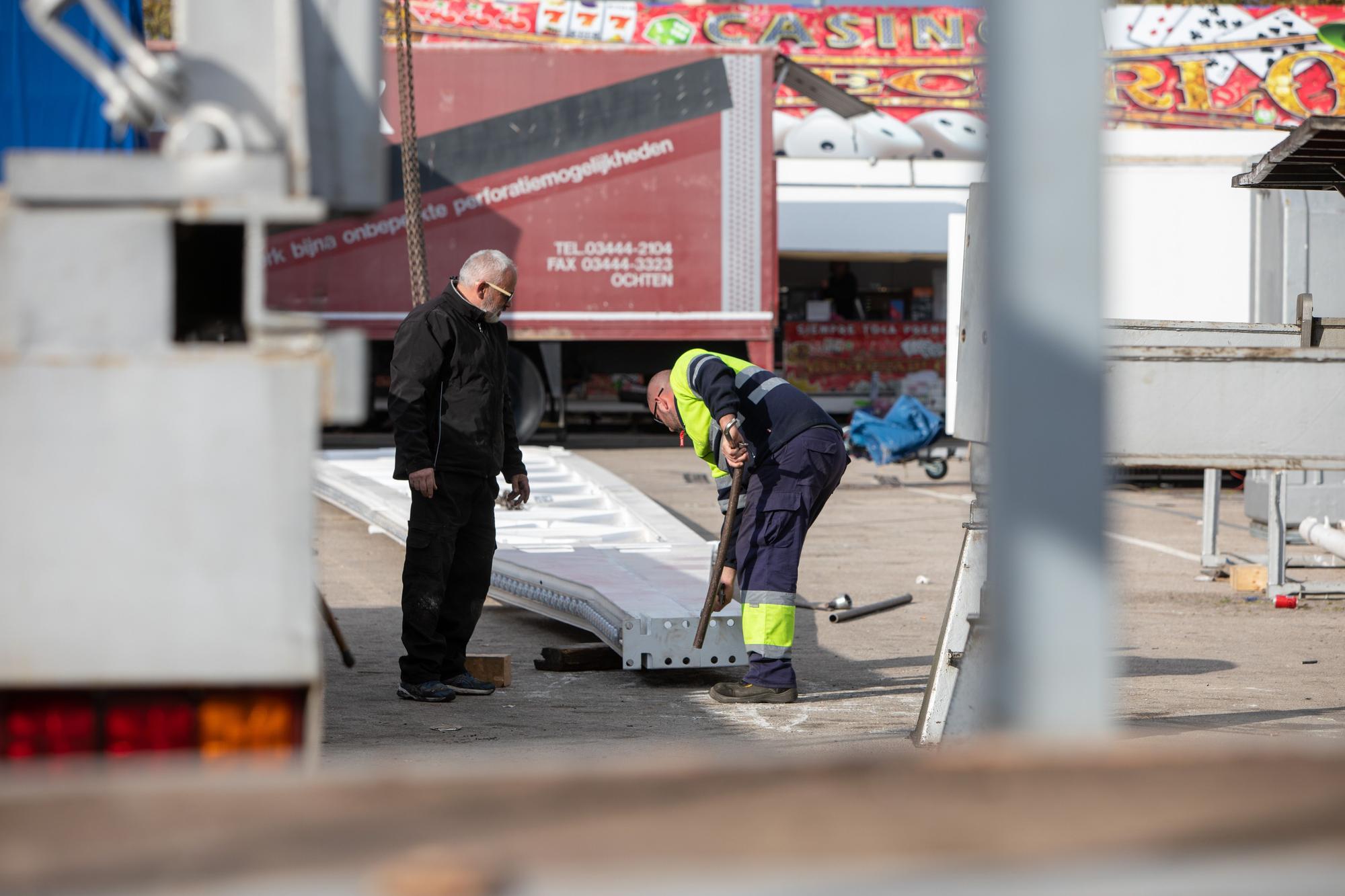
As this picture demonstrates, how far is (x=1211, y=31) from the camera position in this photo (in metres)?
25.6

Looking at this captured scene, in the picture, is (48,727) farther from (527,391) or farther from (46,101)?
(527,391)

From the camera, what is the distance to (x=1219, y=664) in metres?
6.39

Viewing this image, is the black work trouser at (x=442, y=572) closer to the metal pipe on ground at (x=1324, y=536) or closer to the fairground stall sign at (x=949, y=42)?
the metal pipe on ground at (x=1324, y=536)

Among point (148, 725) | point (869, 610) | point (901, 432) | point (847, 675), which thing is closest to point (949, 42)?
point (901, 432)

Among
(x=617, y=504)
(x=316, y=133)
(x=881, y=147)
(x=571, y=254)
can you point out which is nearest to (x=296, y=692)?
(x=316, y=133)

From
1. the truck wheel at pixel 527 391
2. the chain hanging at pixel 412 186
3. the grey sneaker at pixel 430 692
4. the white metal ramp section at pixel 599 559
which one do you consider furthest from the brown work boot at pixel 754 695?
the truck wheel at pixel 527 391

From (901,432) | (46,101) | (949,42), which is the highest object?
(949,42)

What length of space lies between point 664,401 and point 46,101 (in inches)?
113

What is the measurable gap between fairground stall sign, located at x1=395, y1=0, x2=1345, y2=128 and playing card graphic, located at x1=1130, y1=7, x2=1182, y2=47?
0.9 inches

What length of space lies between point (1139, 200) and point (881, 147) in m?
8.01

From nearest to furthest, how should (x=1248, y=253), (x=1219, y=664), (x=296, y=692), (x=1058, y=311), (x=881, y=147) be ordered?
(x=1058, y=311) → (x=296, y=692) → (x=1219, y=664) → (x=1248, y=253) → (x=881, y=147)

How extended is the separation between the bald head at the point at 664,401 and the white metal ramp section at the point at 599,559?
79 cm

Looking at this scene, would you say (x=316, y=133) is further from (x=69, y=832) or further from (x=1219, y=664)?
(x=1219, y=664)

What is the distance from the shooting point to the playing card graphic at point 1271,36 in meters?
25.4
